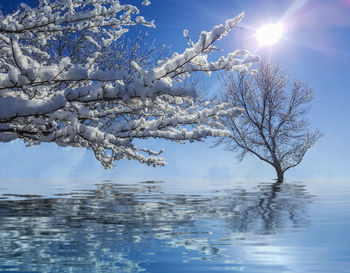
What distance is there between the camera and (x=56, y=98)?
4.50 meters

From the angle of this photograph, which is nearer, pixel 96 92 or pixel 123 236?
pixel 123 236

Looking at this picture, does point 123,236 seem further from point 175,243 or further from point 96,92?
point 96,92

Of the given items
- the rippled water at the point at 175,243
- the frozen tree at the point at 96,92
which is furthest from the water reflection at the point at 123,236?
the frozen tree at the point at 96,92

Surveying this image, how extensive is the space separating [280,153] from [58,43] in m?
14.6

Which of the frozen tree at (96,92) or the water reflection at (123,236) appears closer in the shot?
the water reflection at (123,236)

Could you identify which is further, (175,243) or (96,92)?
(96,92)

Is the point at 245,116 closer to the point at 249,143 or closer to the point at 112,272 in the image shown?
the point at 249,143

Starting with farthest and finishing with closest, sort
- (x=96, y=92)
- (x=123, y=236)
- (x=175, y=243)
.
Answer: (x=96, y=92) < (x=123, y=236) < (x=175, y=243)

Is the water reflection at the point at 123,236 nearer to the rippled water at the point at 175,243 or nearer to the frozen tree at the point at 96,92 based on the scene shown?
the rippled water at the point at 175,243

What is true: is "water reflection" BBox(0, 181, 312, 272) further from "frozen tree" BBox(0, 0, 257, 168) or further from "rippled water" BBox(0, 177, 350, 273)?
"frozen tree" BBox(0, 0, 257, 168)

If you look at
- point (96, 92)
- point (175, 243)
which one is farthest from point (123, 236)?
point (96, 92)

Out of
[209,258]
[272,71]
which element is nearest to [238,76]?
[272,71]

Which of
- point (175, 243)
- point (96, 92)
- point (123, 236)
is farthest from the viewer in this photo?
point (96, 92)

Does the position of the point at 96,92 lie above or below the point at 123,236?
above
